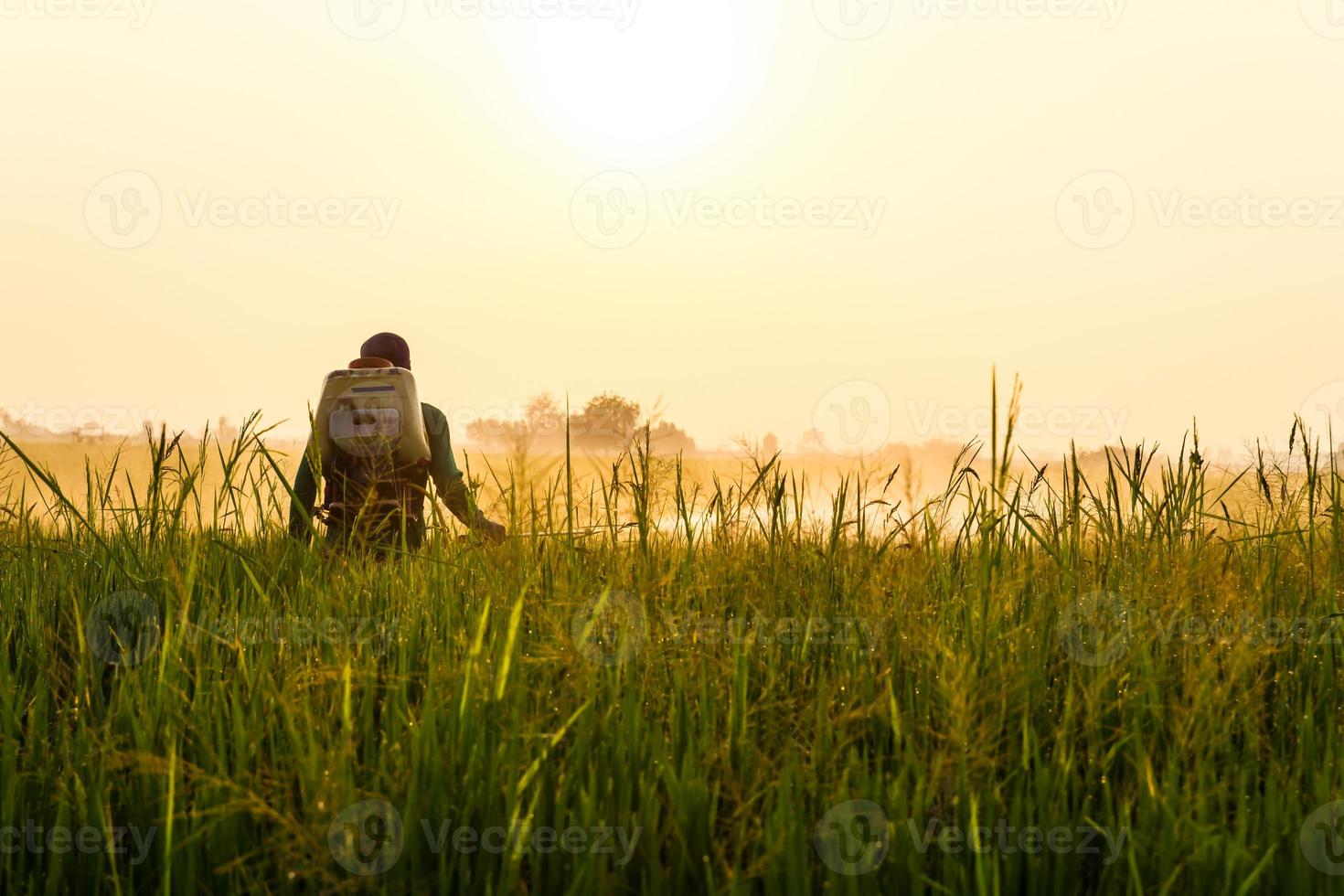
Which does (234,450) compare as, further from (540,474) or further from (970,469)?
(970,469)

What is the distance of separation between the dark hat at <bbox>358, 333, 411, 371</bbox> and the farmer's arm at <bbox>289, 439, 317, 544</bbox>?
812mm

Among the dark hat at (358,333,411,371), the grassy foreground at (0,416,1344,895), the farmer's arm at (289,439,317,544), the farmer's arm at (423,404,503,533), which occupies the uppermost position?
the dark hat at (358,333,411,371)

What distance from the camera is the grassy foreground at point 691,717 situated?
1861 mm

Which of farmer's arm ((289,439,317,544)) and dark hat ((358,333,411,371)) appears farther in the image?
dark hat ((358,333,411,371))

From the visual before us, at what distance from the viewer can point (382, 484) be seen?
5.16m

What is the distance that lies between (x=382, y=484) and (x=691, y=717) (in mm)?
3370

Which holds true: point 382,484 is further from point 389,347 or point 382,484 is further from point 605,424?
point 605,424

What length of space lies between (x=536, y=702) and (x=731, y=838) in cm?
55

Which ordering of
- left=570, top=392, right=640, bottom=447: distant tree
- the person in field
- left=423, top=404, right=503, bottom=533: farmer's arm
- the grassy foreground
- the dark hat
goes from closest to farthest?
1. the grassy foreground
2. left=570, top=392, right=640, bottom=447: distant tree
3. the person in field
4. left=423, top=404, right=503, bottom=533: farmer's arm
5. the dark hat

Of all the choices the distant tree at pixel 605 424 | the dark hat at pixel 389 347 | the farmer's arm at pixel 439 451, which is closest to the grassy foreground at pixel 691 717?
the distant tree at pixel 605 424

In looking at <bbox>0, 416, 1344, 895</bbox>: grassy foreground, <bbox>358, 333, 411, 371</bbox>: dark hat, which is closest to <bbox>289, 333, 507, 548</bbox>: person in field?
<bbox>358, 333, 411, 371</bbox>: dark hat

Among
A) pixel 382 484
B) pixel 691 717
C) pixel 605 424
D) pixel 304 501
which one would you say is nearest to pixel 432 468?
pixel 382 484

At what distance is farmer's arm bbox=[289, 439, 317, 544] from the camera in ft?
10.5

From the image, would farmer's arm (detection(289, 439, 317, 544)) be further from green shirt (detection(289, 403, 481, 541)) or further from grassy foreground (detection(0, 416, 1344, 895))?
grassy foreground (detection(0, 416, 1344, 895))
